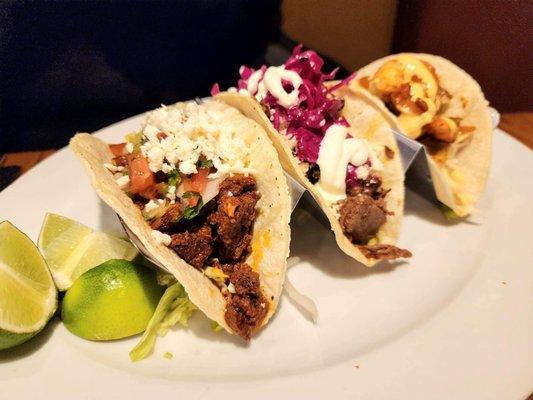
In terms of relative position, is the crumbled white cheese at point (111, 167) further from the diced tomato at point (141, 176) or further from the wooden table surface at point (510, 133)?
the wooden table surface at point (510, 133)

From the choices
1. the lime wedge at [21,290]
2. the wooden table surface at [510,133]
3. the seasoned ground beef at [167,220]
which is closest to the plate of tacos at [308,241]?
the seasoned ground beef at [167,220]

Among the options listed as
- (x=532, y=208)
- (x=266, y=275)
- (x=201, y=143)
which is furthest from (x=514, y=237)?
(x=201, y=143)

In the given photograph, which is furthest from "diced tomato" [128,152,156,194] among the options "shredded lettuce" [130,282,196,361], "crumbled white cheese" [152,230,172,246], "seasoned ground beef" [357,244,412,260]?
"seasoned ground beef" [357,244,412,260]

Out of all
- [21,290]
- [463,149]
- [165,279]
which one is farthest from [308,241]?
[21,290]

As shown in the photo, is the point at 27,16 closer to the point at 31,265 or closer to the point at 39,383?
the point at 31,265

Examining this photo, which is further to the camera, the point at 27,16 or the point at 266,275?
the point at 27,16

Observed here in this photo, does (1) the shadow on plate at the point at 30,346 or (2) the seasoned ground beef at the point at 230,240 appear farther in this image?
(2) the seasoned ground beef at the point at 230,240
